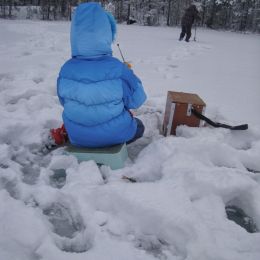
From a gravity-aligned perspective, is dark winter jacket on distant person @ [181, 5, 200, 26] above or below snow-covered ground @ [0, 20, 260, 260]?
above

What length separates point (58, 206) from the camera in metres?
2.64

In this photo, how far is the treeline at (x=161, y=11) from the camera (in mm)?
28750

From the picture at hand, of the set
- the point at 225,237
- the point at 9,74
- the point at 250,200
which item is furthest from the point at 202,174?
the point at 9,74

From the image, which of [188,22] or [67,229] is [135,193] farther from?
[188,22]

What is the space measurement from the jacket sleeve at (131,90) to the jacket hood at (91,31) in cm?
30

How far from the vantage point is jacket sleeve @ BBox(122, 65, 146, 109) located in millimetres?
3154

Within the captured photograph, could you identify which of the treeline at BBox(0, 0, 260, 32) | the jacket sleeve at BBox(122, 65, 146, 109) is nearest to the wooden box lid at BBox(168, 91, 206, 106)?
the jacket sleeve at BBox(122, 65, 146, 109)

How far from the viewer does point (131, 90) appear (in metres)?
3.25

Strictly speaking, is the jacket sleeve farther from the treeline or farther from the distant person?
the treeline

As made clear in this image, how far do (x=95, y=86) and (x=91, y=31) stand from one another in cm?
49

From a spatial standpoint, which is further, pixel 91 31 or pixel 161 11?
pixel 161 11

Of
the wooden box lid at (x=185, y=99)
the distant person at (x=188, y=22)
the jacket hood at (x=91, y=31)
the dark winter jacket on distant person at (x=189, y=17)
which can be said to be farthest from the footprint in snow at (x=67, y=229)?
the dark winter jacket on distant person at (x=189, y=17)

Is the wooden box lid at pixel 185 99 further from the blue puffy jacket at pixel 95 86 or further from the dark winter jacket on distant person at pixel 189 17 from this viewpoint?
the dark winter jacket on distant person at pixel 189 17

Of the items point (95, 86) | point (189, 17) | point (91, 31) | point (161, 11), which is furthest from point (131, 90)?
point (161, 11)
